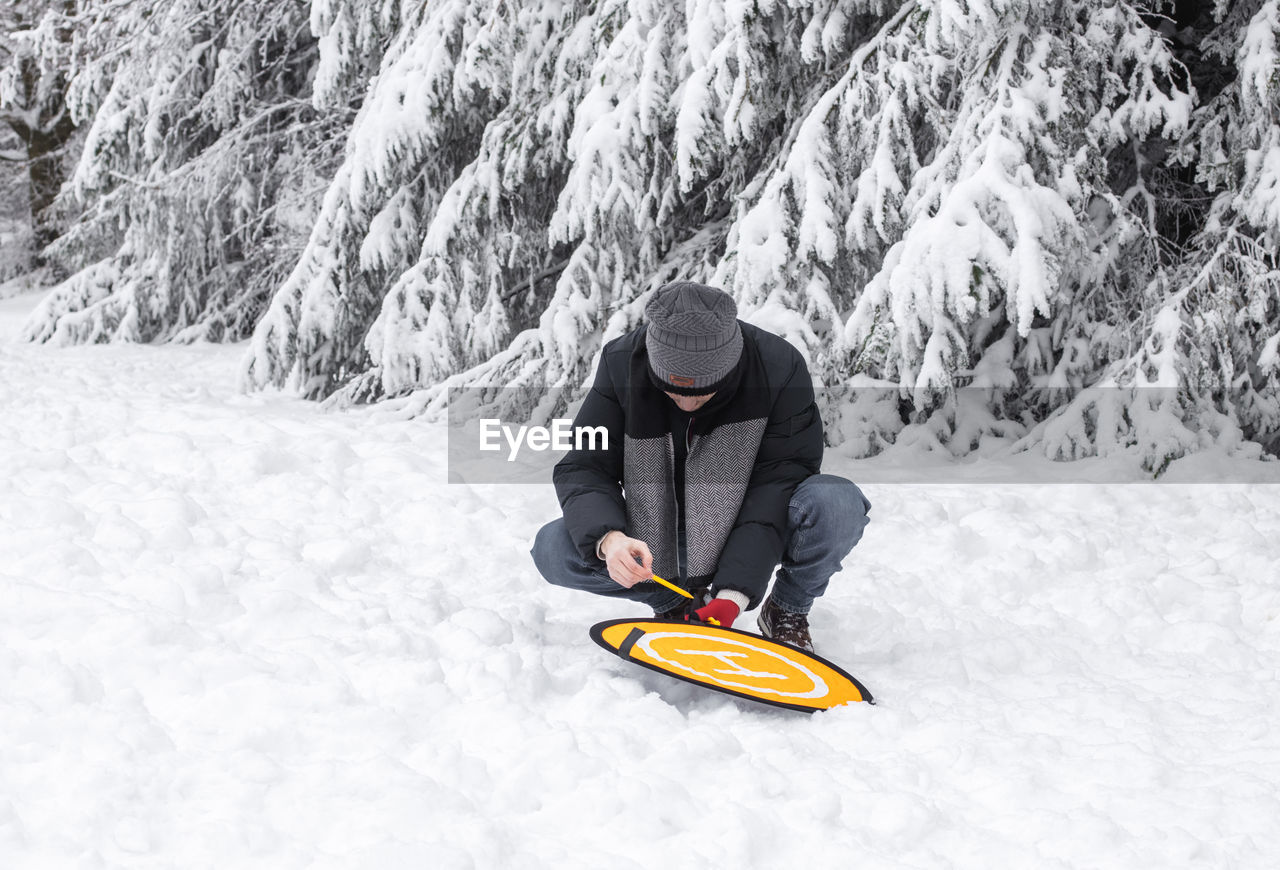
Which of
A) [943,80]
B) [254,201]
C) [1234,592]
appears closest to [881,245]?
[943,80]

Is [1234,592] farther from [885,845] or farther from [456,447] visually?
[456,447]

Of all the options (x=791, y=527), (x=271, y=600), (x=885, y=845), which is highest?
(x=791, y=527)

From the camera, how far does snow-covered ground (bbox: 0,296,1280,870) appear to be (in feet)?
5.82

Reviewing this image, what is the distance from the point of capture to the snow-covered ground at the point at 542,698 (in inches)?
69.9

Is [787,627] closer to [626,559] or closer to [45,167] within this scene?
[626,559]

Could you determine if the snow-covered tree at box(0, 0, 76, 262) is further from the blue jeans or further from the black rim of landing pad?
the black rim of landing pad

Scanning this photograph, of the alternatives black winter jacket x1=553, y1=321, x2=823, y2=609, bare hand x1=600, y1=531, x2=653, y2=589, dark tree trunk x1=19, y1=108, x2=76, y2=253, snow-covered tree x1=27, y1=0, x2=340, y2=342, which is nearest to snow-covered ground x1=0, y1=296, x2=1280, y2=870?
bare hand x1=600, y1=531, x2=653, y2=589

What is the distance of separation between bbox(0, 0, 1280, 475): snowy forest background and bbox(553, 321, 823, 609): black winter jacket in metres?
1.50

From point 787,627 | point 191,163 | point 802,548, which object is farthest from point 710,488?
→ point 191,163

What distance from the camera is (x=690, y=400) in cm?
232

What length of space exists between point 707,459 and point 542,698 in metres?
0.70

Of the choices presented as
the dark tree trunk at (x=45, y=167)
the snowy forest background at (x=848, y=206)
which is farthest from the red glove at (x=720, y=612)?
the dark tree trunk at (x=45, y=167)

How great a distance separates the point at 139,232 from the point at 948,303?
320 inches

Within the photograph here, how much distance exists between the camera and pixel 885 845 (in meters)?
1.83
